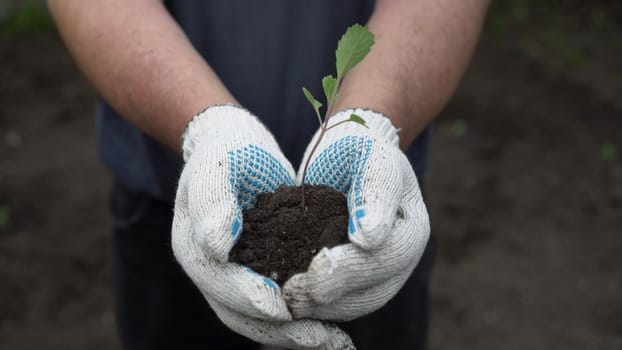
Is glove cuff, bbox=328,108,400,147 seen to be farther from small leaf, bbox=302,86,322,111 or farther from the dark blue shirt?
the dark blue shirt

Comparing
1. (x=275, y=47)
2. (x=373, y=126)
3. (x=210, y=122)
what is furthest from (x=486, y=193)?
(x=210, y=122)

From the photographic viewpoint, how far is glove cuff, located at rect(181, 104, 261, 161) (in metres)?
1.44

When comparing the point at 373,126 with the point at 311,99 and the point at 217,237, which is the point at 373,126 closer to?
the point at 311,99

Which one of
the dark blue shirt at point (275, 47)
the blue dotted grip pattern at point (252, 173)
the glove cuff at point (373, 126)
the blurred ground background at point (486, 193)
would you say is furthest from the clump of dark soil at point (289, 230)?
the blurred ground background at point (486, 193)

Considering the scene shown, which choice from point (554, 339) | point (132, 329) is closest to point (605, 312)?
point (554, 339)

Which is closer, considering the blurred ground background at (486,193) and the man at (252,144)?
the man at (252,144)

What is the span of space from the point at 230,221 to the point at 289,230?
12 centimetres

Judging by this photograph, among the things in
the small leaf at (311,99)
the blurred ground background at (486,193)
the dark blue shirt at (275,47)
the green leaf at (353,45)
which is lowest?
the blurred ground background at (486,193)

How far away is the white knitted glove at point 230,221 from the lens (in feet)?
3.92

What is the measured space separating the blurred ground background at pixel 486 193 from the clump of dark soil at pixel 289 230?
6.05ft

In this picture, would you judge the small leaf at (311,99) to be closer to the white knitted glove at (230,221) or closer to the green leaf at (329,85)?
the green leaf at (329,85)

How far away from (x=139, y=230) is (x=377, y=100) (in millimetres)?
935

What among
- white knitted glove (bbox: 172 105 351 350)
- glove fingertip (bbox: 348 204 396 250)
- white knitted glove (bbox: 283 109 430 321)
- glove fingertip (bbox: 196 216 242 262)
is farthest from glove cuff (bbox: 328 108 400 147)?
glove fingertip (bbox: 196 216 242 262)

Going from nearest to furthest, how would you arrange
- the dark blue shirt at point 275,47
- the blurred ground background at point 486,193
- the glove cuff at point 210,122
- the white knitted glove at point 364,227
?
the white knitted glove at point 364,227, the glove cuff at point 210,122, the dark blue shirt at point 275,47, the blurred ground background at point 486,193
